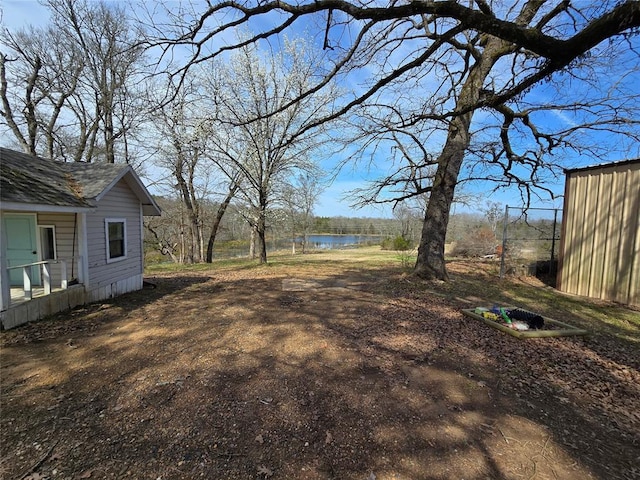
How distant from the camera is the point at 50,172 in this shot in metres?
6.79

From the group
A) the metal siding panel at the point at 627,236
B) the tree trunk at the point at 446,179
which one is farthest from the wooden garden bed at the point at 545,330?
the metal siding panel at the point at 627,236

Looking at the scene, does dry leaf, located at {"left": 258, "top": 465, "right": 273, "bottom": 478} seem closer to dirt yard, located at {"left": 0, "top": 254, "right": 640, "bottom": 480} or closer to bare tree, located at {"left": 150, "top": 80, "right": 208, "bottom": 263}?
dirt yard, located at {"left": 0, "top": 254, "right": 640, "bottom": 480}

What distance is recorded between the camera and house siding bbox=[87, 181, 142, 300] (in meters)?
6.78

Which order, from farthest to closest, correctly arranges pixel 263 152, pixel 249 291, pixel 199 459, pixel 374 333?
pixel 263 152
pixel 249 291
pixel 374 333
pixel 199 459

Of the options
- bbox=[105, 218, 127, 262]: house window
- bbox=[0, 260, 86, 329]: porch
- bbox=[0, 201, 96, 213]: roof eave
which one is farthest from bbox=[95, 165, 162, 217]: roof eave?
bbox=[0, 260, 86, 329]: porch

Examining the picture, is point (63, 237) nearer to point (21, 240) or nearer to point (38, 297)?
point (21, 240)

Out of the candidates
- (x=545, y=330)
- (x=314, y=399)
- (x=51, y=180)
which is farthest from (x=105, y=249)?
(x=545, y=330)

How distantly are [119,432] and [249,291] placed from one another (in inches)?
205

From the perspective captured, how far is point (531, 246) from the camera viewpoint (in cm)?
946

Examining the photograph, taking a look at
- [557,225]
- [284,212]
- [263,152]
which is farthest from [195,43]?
[284,212]

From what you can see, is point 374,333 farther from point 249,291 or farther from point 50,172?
point 50,172

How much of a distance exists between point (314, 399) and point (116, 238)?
7.38 metres

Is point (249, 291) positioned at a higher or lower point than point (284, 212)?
lower

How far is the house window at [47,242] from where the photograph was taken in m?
6.39
